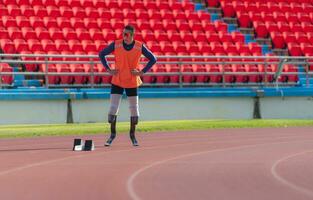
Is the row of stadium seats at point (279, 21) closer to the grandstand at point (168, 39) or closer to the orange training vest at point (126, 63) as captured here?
the grandstand at point (168, 39)

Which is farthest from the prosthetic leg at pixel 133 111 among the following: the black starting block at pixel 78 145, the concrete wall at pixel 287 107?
the concrete wall at pixel 287 107

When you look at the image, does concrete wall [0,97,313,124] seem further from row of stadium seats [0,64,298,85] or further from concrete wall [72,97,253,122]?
row of stadium seats [0,64,298,85]

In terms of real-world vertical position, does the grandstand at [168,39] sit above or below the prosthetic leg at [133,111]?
above

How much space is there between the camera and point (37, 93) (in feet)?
67.3

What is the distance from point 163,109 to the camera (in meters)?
22.0

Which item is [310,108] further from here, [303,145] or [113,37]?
[303,145]

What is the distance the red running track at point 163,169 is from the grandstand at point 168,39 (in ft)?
19.4

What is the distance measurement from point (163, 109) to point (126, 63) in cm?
820

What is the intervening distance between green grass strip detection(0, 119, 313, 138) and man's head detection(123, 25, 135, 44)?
4.21m

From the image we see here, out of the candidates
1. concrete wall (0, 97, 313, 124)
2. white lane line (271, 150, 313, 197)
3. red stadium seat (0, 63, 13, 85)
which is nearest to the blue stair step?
red stadium seat (0, 63, 13, 85)

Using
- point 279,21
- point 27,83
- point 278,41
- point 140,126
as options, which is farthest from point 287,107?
point 27,83

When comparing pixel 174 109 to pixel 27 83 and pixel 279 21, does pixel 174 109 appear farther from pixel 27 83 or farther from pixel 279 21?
pixel 279 21

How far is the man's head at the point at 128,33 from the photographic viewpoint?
13.6 metres

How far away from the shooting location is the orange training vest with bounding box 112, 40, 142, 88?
13.9 metres
